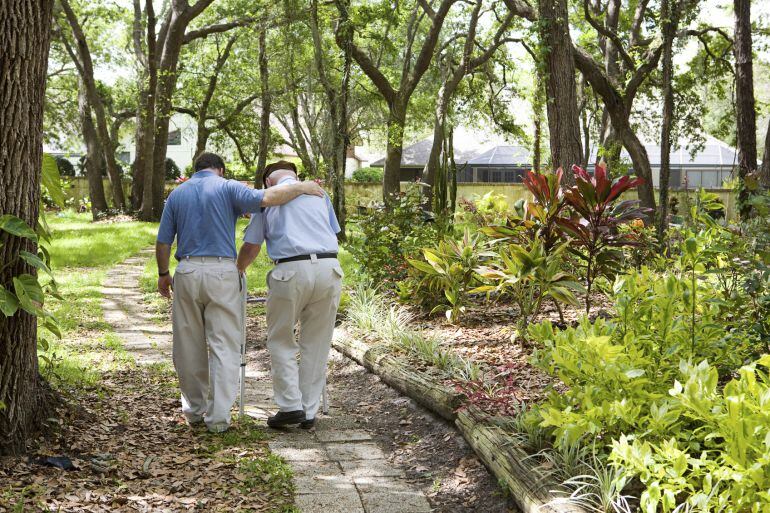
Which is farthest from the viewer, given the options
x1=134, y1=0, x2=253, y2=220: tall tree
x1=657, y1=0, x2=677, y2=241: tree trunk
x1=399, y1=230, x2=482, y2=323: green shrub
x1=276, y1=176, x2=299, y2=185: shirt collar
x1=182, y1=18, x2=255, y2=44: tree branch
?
x1=182, y1=18, x2=255, y2=44: tree branch

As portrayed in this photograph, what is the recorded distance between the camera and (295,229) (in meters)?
5.56

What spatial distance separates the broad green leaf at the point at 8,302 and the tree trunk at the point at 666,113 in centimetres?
1048

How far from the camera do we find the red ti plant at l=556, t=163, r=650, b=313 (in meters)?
7.01

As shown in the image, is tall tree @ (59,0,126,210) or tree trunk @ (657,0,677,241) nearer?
tree trunk @ (657,0,677,241)

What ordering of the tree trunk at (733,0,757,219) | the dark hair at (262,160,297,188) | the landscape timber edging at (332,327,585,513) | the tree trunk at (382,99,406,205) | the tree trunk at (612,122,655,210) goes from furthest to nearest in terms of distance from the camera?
the tree trunk at (382,99,406,205), the tree trunk at (612,122,655,210), the tree trunk at (733,0,757,219), the dark hair at (262,160,297,188), the landscape timber edging at (332,327,585,513)

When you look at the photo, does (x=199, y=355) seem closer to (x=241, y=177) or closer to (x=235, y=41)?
(x=235, y=41)

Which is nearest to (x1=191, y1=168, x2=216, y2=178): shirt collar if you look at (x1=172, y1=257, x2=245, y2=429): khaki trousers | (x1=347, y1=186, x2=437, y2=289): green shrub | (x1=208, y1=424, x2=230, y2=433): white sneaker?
(x1=172, y1=257, x2=245, y2=429): khaki trousers

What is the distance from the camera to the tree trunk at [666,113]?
43.5 feet

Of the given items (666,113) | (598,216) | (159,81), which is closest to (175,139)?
(159,81)

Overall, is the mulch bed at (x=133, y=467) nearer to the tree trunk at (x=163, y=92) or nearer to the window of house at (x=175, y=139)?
the tree trunk at (x=163, y=92)

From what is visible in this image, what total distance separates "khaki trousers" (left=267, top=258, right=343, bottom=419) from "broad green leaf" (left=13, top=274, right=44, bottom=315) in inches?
64.1

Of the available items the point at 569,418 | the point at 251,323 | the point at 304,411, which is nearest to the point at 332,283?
the point at 304,411

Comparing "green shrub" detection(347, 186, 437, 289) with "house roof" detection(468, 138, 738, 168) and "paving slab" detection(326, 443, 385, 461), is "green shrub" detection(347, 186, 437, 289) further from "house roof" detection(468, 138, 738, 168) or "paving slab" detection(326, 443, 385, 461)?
"house roof" detection(468, 138, 738, 168)

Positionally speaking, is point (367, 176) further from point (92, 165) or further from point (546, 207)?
point (546, 207)
